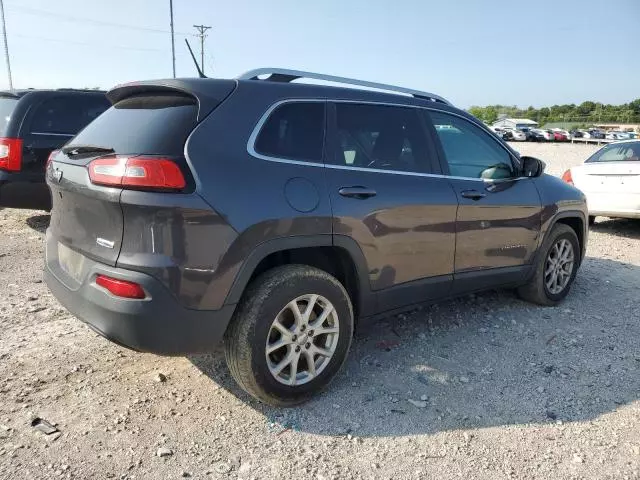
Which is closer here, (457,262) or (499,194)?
(457,262)

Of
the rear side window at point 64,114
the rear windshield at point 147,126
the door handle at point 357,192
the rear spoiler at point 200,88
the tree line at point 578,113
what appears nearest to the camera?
the rear windshield at point 147,126

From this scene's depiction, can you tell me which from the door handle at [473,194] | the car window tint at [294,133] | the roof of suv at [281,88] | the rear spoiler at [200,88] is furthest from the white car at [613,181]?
the rear spoiler at [200,88]

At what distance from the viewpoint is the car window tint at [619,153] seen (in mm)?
7954

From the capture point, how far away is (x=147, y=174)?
2521 mm

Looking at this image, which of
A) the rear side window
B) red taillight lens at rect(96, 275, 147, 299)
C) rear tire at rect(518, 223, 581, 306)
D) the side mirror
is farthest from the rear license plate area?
the rear side window

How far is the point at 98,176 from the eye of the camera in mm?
2670

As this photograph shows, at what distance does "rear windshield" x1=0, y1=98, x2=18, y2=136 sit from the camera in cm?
672

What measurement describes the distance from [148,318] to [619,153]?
8081 millimetres

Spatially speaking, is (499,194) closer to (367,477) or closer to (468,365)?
(468,365)

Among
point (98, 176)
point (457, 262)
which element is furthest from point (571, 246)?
point (98, 176)

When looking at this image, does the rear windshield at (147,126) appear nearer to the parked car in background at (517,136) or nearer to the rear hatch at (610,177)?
the rear hatch at (610,177)

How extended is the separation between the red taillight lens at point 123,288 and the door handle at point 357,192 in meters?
1.23

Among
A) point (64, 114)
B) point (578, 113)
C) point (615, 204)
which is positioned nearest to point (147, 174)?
point (64, 114)

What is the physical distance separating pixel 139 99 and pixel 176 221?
3.21ft
